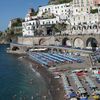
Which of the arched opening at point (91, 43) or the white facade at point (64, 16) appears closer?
the arched opening at point (91, 43)

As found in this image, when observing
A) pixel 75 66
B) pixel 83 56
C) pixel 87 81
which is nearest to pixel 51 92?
pixel 87 81

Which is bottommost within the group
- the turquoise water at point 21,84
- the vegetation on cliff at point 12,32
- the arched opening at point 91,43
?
the turquoise water at point 21,84

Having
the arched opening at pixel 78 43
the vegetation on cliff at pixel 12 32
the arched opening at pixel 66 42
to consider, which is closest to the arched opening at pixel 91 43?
the arched opening at pixel 78 43

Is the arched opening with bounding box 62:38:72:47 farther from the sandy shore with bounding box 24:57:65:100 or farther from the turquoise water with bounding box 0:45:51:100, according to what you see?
the sandy shore with bounding box 24:57:65:100

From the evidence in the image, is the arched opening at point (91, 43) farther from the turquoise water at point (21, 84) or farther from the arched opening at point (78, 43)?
the turquoise water at point (21, 84)

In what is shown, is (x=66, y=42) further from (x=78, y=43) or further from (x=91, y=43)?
(x=91, y=43)

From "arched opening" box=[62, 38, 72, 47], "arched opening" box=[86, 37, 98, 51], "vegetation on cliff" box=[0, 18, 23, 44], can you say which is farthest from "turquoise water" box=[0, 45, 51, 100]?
"vegetation on cliff" box=[0, 18, 23, 44]

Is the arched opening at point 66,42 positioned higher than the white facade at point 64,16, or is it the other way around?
the white facade at point 64,16

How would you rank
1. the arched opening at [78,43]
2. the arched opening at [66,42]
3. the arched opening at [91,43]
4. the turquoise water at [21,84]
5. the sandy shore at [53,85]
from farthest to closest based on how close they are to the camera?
the arched opening at [66,42] → the arched opening at [78,43] → the arched opening at [91,43] → the turquoise water at [21,84] → the sandy shore at [53,85]

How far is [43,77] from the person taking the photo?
67562 mm

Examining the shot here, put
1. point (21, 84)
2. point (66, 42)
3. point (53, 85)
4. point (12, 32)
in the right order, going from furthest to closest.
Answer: point (12, 32) < point (66, 42) < point (21, 84) < point (53, 85)

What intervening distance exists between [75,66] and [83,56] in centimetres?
1792

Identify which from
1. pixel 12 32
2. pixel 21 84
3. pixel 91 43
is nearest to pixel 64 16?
pixel 91 43

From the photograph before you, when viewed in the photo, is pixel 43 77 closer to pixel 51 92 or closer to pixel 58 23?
pixel 51 92
